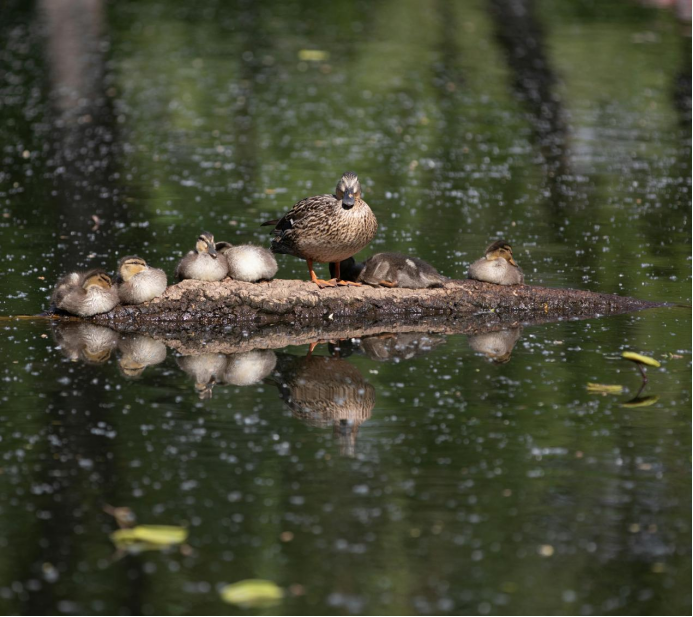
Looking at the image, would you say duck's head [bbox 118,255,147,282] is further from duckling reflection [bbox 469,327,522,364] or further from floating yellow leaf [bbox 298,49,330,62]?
floating yellow leaf [bbox 298,49,330,62]

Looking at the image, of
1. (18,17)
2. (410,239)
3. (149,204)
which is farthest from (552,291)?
(18,17)

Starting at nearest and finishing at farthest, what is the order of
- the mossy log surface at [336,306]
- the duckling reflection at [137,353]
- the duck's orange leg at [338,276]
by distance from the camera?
the duckling reflection at [137,353]
the mossy log surface at [336,306]
the duck's orange leg at [338,276]

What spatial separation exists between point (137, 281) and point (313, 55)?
15.1 metres

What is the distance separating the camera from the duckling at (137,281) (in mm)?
9445

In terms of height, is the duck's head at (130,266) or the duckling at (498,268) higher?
the duck's head at (130,266)

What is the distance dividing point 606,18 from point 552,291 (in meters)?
20.1

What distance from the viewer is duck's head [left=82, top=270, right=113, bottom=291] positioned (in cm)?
938

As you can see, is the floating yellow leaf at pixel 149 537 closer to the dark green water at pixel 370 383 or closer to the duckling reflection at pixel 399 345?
the dark green water at pixel 370 383

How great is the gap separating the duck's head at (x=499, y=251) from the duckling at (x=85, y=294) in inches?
118

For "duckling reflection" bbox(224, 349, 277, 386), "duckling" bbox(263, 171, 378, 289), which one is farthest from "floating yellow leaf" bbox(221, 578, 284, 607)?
"duckling" bbox(263, 171, 378, 289)

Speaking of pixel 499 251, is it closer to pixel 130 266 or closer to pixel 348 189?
pixel 348 189

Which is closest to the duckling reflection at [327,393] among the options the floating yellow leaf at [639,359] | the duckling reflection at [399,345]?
the duckling reflection at [399,345]

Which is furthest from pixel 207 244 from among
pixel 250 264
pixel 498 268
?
Answer: pixel 498 268

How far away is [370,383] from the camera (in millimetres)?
8133
